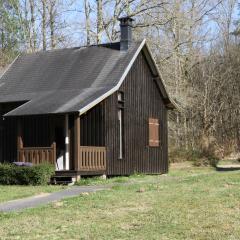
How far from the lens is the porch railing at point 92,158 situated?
23281 mm

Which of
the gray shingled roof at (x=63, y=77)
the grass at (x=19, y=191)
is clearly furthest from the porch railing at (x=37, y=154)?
the grass at (x=19, y=191)

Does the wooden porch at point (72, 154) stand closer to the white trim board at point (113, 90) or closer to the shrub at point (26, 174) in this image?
the white trim board at point (113, 90)

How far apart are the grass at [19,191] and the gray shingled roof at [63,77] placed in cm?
364

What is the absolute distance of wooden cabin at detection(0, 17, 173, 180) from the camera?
23.6m

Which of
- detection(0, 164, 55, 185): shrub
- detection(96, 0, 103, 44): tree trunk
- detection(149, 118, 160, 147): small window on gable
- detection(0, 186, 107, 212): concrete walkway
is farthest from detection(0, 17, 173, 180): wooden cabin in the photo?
detection(96, 0, 103, 44): tree trunk

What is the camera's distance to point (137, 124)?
2719cm

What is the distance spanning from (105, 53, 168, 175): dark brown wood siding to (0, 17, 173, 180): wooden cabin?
0.14ft

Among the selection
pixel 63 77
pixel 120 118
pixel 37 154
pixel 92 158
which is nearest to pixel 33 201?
pixel 37 154

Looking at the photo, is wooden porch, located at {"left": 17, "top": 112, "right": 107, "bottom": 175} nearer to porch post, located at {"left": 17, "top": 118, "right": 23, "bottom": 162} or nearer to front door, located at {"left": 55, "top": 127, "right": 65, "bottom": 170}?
porch post, located at {"left": 17, "top": 118, "right": 23, "bottom": 162}

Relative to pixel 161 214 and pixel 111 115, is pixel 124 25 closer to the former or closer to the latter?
pixel 111 115

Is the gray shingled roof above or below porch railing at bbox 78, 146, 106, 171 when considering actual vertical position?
above

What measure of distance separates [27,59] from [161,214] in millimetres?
19077

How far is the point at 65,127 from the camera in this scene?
78.4ft

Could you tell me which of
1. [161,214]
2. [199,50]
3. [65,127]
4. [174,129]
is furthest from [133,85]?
[199,50]
